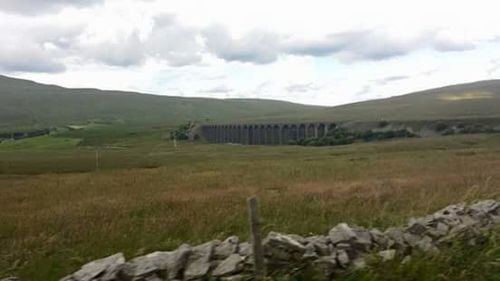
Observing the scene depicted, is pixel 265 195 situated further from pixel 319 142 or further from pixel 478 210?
pixel 319 142

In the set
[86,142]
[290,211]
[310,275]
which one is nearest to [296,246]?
[310,275]

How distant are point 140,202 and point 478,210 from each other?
41.0 feet

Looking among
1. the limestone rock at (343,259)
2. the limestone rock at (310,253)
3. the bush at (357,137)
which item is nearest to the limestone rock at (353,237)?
the limestone rock at (343,259)

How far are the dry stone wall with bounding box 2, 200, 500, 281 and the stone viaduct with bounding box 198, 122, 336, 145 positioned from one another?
11446 centimetres

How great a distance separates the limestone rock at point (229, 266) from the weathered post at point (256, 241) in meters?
0.27

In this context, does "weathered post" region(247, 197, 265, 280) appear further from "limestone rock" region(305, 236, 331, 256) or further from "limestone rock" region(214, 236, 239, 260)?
"limestone rock" region(305, 236, 331, 256)

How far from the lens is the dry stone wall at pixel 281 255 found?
26.3 feet

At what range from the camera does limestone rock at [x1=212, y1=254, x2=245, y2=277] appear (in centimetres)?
810

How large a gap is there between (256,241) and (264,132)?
142628mm

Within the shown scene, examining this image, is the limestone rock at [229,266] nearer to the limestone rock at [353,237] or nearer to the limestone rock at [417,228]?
the limestone rock at [353,237]

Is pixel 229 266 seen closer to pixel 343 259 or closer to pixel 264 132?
pixel 343 259

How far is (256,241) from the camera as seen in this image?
7.94 m

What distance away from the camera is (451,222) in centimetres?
1045

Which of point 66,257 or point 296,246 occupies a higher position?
point 296,246
